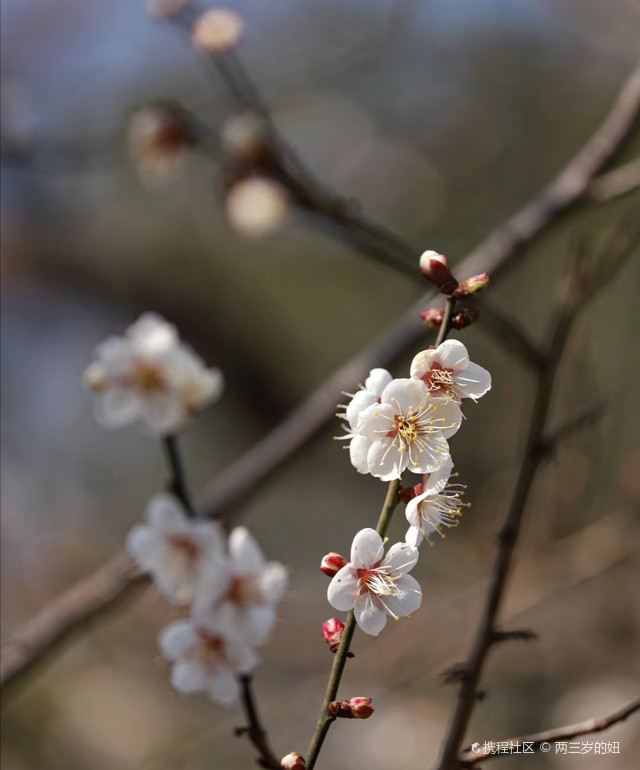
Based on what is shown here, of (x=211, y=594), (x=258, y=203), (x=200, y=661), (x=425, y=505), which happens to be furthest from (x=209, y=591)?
(x=258, y=203)

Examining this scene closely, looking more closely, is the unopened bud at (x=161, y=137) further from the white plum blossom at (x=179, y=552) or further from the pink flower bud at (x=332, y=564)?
the pink flower bud at (x=332, y=564)

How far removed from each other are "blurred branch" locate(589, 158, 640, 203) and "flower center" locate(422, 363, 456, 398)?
77cm

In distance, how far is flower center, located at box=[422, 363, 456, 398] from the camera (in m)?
0.66

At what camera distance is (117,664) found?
326 cm

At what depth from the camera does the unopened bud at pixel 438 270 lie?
671 millimetres

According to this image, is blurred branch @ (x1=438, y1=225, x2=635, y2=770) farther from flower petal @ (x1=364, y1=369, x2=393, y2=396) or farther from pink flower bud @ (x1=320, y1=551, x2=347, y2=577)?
flower petal @ (x1=364, y1=369, x2=393, y2=396)

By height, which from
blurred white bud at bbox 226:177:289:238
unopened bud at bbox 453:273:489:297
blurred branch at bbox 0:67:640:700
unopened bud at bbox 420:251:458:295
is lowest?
unopened bud at bbox 453:273:489:297

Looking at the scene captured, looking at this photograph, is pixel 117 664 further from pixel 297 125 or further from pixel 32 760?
pixel 297 125

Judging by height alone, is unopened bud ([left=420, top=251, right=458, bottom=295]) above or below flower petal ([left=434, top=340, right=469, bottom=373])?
above

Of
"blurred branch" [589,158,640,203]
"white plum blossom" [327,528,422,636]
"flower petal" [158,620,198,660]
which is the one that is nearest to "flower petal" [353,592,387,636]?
"white plum blossom" [327,528,422,636]

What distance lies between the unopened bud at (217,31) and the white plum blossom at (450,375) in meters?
0.98

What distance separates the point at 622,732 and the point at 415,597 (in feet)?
4.73

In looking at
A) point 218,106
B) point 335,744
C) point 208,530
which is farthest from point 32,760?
point 208,530

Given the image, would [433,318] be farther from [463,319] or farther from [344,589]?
[344,589]
